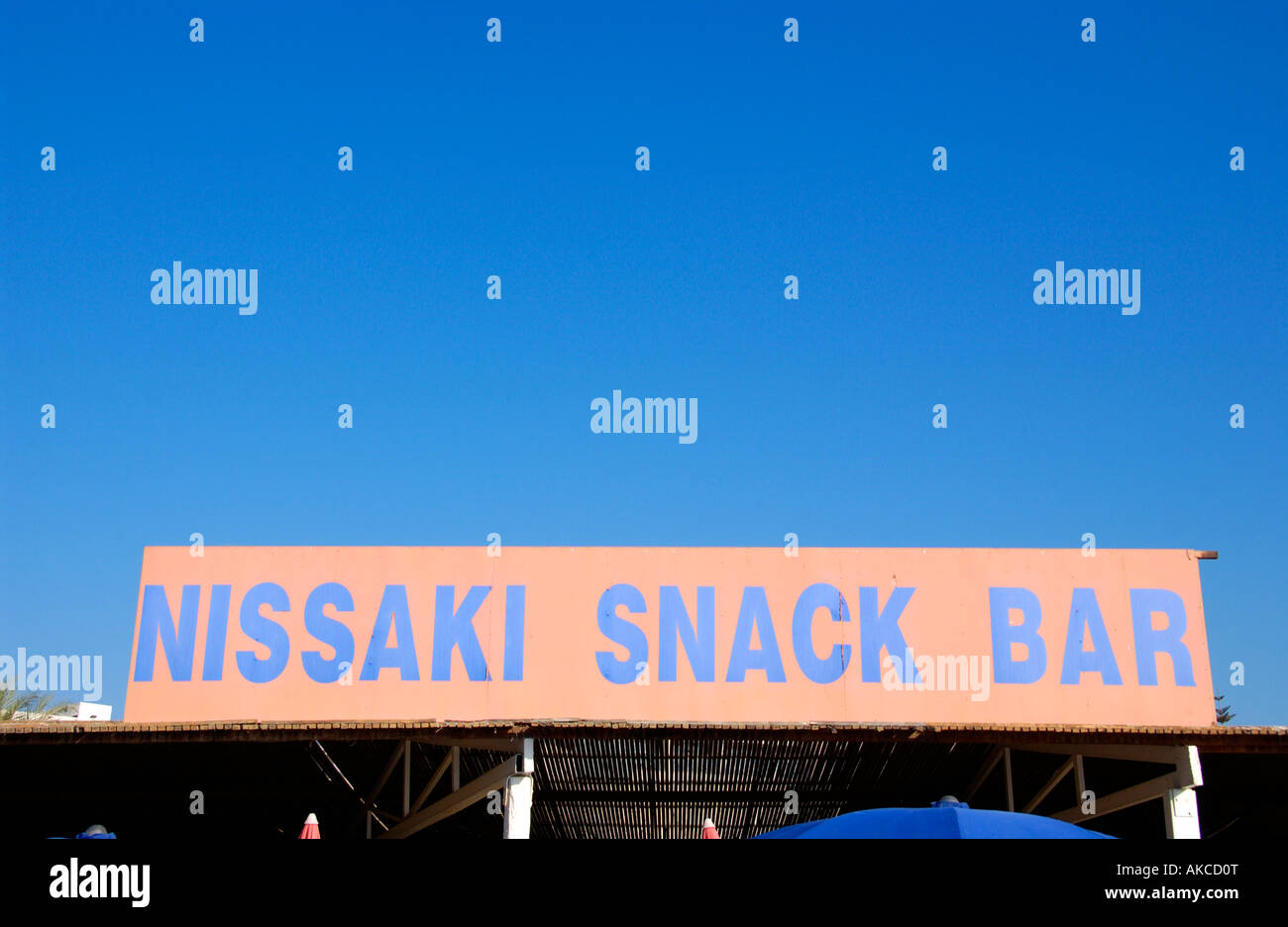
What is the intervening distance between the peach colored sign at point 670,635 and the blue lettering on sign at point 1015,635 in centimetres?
2

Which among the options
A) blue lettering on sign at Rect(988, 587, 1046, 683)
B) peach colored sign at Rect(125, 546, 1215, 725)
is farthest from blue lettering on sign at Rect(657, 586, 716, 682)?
blue lettering on sign at Rect(988, 587, 1046, 683)

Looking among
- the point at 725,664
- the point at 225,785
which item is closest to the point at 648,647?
the point at 725,664

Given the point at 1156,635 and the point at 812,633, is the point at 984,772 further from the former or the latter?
the point at 812,633

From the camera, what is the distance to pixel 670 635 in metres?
14.3

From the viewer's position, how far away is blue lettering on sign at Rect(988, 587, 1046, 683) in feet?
46.2

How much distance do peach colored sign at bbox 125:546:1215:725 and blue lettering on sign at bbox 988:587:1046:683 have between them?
0.08ft

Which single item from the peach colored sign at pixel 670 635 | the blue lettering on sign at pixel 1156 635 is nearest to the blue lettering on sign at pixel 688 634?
the peach colored sign at pixel 670 635

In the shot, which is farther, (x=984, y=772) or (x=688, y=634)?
(x=984, y=772)

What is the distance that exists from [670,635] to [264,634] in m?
4.91

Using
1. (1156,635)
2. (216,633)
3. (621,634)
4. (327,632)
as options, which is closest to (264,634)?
(216,633)

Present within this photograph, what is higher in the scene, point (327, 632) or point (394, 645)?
point (327, 632)

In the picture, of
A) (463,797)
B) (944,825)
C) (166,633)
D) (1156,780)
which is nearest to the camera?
(944,825)

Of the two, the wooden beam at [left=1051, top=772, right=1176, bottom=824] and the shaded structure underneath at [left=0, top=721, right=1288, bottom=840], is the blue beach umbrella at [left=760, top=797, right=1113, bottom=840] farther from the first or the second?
the wooden beam at [left=1051, top=772, right=1176, bottom=824]
